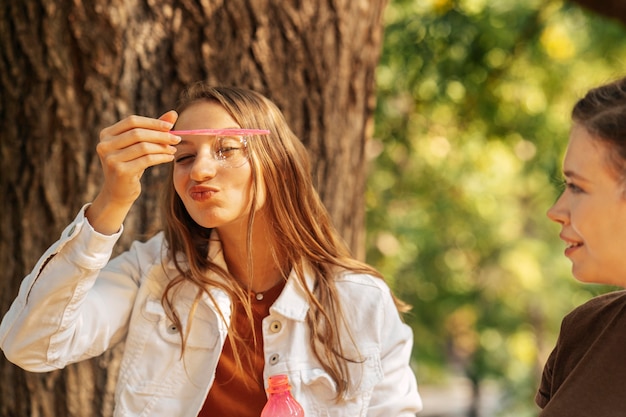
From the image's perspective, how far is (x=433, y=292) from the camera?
939 centimetres

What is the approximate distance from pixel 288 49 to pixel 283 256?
0.92m

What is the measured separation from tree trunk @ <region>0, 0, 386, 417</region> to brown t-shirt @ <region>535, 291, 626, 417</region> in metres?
1.37

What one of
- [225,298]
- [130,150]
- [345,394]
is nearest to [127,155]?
[130,150]

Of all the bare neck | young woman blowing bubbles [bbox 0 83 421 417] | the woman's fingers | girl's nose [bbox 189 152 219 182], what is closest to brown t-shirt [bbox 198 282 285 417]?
young woman blowing bubbles [bbox 0 83 421 417]

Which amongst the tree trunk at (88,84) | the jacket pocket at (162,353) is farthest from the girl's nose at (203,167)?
the tree trunk at (88,84)

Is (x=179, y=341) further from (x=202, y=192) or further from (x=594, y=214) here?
(x=594, y=214)

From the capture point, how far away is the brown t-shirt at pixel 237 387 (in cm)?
231

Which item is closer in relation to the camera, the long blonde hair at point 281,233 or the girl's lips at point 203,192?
the girl's lips at point 203,192

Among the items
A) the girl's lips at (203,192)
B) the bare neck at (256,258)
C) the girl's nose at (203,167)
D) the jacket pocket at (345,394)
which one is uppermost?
the girl's nose at (203,167)

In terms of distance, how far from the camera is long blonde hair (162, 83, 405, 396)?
2.32 meters

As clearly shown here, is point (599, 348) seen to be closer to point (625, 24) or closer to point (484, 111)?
point (625, 24)

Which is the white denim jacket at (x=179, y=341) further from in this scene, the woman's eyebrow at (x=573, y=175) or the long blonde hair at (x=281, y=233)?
the woman's eyebrow at (x=573, y=175)

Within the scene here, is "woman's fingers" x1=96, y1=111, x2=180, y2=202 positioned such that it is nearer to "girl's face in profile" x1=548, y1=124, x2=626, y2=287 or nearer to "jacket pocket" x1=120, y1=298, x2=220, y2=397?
"jacket pocket" x1=120, y1=298, x2=220, y2=397

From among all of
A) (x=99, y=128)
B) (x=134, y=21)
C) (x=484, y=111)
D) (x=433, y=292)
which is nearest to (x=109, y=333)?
(x=99, y=128)
